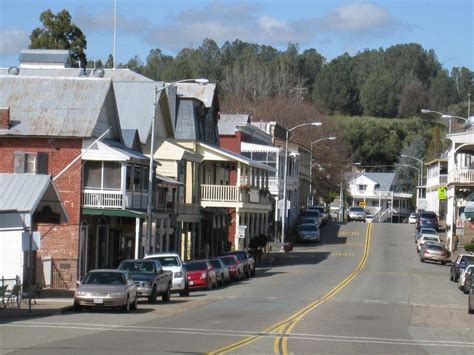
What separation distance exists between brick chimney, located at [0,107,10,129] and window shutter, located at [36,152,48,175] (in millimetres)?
1952

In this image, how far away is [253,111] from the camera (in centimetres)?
12794

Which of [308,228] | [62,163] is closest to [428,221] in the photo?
[308,228]

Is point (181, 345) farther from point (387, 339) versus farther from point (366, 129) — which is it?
point (366, 129)

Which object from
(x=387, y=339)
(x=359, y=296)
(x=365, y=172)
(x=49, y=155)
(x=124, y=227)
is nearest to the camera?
(x=387, y=339)

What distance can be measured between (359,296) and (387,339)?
1770cm

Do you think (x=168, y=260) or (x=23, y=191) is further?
(x=168, y=260)

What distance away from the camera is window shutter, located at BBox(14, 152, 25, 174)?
4725 centimetres

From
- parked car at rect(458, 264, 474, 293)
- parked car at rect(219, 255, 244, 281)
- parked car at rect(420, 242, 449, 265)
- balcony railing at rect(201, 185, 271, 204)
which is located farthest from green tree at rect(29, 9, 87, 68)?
parked car at rect(458, 264, 474, 293)

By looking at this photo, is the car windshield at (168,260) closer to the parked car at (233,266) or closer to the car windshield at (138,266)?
the car windshield at (138,266)

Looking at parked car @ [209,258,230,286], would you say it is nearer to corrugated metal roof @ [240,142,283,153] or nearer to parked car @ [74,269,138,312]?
parked car @ [74,269,138,312]

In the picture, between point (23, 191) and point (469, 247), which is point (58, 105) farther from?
point (469, 247)

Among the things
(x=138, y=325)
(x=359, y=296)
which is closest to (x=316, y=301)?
(x=359, y=296)

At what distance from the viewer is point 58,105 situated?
48.5 m

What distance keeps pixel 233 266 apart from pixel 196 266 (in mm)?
6445
